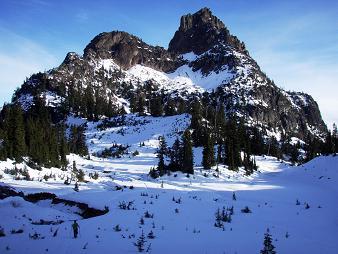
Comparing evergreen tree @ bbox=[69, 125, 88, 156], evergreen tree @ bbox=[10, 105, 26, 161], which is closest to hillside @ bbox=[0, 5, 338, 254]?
evergreen tree @ bbox=[10, 105, 26, 161]

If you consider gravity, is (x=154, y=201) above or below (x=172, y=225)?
above

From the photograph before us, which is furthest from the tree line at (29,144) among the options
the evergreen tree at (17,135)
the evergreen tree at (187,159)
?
the evergreen tree at (187,159)

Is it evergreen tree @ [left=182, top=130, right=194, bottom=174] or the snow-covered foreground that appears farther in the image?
evergreen tree @ [left=182, top=130, right=194, bottom=174]

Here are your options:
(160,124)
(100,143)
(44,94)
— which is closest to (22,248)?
(100,143)

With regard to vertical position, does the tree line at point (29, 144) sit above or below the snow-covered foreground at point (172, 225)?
above

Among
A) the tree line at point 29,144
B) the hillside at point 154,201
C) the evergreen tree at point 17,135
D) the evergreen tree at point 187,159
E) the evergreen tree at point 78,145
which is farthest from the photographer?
the evergreen tree at point 78,145

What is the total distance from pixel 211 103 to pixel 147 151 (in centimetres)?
11248

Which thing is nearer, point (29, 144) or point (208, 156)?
point (208, 156)

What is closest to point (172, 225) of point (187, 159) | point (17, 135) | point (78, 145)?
point (187, 159)

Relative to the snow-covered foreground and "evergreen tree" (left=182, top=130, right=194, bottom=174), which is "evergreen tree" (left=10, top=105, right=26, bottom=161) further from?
"evergreen tree" (left=182, top=130, right=194, bottom=174)

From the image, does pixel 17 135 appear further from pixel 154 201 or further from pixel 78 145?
pixel 154 201

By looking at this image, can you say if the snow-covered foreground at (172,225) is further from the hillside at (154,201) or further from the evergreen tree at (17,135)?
the evergreen tree at (17,135)

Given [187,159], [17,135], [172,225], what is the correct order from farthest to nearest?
1. [17,135]
2. [187,159]
3. [172,225]

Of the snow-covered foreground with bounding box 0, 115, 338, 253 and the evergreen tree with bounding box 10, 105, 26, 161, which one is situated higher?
the evergreen tree with bounding box 10, 105, 26, 161
